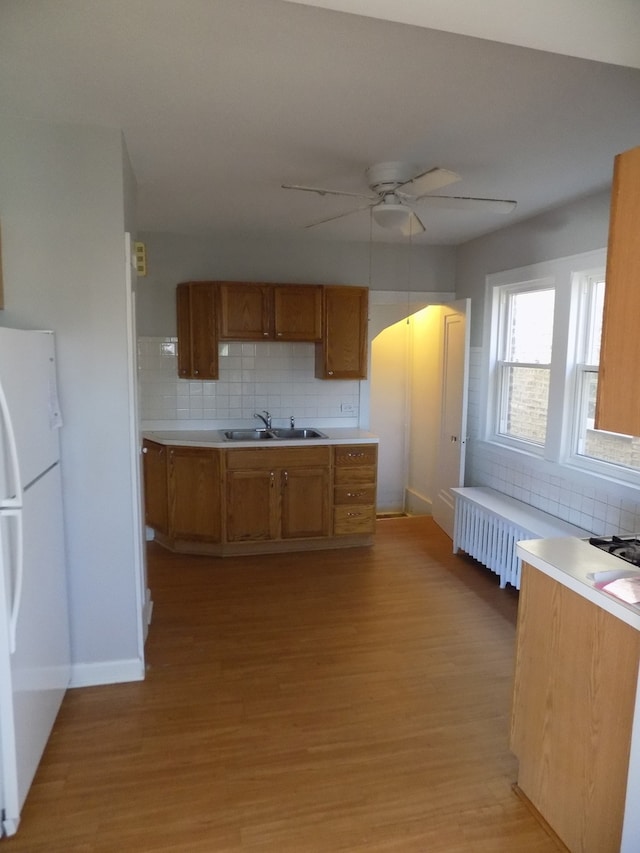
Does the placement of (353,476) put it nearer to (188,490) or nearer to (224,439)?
(224,439)

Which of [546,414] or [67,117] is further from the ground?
[67,117]

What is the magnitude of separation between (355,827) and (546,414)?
2886 millimetres

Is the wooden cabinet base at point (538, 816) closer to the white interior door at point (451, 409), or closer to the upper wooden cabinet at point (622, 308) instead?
the upper wooden cabinet at point (622, 308)

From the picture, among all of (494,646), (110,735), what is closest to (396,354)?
(494,646)

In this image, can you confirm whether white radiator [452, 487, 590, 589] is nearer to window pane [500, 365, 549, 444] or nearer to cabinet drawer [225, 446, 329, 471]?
window pane [500, 365, 549, 444]

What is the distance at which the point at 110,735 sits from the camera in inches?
91.4

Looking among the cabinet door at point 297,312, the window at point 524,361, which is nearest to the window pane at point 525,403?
the window at point 524,361

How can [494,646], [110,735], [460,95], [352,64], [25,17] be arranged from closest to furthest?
[25,17] → [352,64] → [460,95] → [110,735] → [494,646]

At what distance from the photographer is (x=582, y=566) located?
1814mm

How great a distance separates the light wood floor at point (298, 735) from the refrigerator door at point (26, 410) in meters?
1.16

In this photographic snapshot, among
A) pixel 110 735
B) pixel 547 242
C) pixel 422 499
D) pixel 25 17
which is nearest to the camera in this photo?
pixel 25 17

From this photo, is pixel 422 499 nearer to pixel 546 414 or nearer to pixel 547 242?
pixel 546 414

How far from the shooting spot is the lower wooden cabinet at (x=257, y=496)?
4.18 metres

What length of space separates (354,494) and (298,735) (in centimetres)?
227
